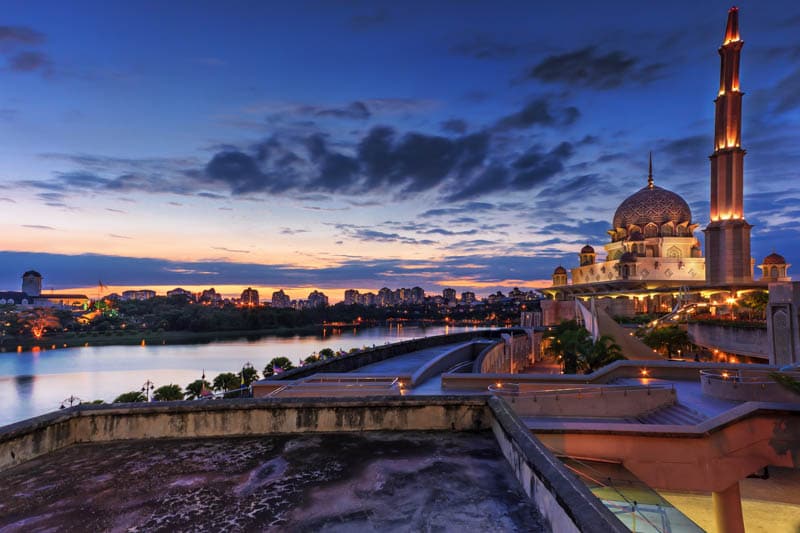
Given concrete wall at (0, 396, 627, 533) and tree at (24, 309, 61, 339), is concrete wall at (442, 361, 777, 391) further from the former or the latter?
tree at (24, 309, 61, 339)

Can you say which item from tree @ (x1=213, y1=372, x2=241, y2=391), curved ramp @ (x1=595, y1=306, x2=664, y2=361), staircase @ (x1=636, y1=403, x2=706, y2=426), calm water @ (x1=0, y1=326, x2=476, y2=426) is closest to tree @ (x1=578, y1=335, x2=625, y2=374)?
curved ramp @ (x1=595, y1=306, x2=664, y2=361)

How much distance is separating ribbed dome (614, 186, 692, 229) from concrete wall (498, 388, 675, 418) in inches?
2463

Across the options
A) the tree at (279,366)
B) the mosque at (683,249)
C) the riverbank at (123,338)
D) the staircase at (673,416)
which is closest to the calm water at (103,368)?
the riverbank at (123,338)

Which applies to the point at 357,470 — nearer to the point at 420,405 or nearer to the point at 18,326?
the point at 420,405

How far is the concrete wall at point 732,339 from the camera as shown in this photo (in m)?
27.1

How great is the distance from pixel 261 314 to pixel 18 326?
52.7m

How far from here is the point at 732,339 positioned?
30.7m

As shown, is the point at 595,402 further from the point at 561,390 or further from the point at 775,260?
the point at 775,260

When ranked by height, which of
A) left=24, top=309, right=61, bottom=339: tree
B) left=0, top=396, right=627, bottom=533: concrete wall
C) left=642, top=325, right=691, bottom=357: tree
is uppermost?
left=0, top=396, right=627, bottom=533: concrete wall

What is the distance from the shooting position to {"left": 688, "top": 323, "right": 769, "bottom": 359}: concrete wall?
2712cm

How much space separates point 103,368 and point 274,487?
67.0m

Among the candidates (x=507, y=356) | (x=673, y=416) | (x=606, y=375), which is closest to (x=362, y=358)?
(x=606, y=375)

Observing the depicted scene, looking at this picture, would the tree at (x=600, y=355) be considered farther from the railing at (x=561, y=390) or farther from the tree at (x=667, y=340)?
the tree at (x=667, y=340)

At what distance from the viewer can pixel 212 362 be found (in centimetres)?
6425
